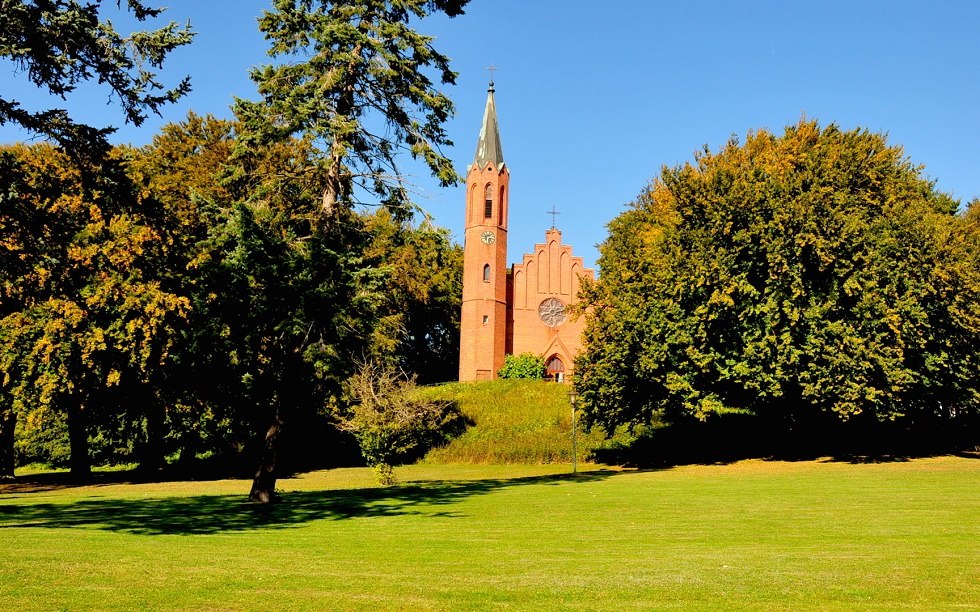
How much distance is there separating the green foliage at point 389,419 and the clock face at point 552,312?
2172cm

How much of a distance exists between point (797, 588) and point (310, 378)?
477 inches

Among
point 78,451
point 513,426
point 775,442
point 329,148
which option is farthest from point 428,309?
point 329,148

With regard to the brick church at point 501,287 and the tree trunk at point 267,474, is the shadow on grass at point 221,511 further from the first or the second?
the brick church at point 501,287

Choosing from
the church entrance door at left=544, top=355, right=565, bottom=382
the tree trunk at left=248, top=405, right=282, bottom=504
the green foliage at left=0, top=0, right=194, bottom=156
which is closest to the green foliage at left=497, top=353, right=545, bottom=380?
the church entrance door at left=544, top=355, right=565, bottom=382

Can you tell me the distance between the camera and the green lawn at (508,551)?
6.66m

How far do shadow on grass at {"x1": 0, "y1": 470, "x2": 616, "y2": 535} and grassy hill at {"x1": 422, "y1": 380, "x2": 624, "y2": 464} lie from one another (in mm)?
15347

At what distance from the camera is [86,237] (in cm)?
2497

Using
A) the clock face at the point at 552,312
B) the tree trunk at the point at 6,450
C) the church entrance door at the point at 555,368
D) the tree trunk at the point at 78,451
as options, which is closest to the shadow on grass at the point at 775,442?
the tree trunk at the point at 78,451

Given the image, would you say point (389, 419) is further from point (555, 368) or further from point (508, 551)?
point (555, 368)

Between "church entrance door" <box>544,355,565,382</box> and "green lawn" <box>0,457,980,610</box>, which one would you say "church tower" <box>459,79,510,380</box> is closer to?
"church entrance door" <box>544,355,565,382</box>

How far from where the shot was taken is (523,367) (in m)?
59.1

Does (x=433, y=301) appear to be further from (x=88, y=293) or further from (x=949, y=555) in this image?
(x=949, y=555)

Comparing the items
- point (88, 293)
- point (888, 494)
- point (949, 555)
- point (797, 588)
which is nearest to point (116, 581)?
point (797, 588)

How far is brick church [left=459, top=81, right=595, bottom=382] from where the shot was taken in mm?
59281
